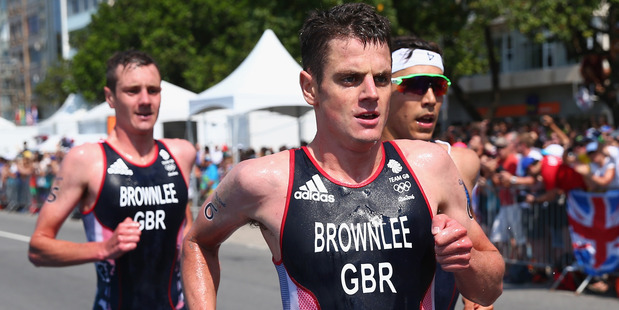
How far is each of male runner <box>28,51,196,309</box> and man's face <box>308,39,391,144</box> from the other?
6.09 feet

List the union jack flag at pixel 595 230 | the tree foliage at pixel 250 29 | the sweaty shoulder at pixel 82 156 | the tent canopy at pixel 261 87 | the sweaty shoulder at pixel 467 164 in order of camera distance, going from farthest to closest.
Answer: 1. the tree foliage at pixel 250 29
2. the tent canopy at pixel 261 87
3. the union jack flag at pixel 595 230
4. the sweaty shoulder at pixel 82 156
5. the sweaty shoulder at pixel 467 164

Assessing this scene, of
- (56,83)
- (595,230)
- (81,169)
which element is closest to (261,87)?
(595,230)

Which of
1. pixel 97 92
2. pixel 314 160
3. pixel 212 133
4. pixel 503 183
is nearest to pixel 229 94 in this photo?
pixel 503 183

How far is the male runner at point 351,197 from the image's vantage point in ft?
8.57

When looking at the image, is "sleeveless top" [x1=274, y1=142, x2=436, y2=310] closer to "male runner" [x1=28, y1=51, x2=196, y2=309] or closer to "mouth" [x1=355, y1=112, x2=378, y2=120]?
"mouth" [x1=355, y1=112, x2=378, y2=120]

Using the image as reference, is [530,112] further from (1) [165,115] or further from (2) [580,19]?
(1) [165,115]

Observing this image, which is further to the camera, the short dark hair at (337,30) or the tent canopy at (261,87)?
the tent canopy at (261,87)

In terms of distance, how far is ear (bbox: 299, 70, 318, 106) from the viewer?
2711 mm

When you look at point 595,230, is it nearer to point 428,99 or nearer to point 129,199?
point 428,99

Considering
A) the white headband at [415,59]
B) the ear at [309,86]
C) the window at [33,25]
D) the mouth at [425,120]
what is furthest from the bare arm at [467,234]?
the window at [33,25]

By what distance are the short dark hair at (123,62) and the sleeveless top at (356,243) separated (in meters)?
2.38

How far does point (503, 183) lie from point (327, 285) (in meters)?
8.40

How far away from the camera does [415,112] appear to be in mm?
4062

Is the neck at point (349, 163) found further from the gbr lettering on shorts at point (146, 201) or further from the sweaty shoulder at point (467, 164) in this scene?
the gbr lettering on shorts at point (146, 201)
